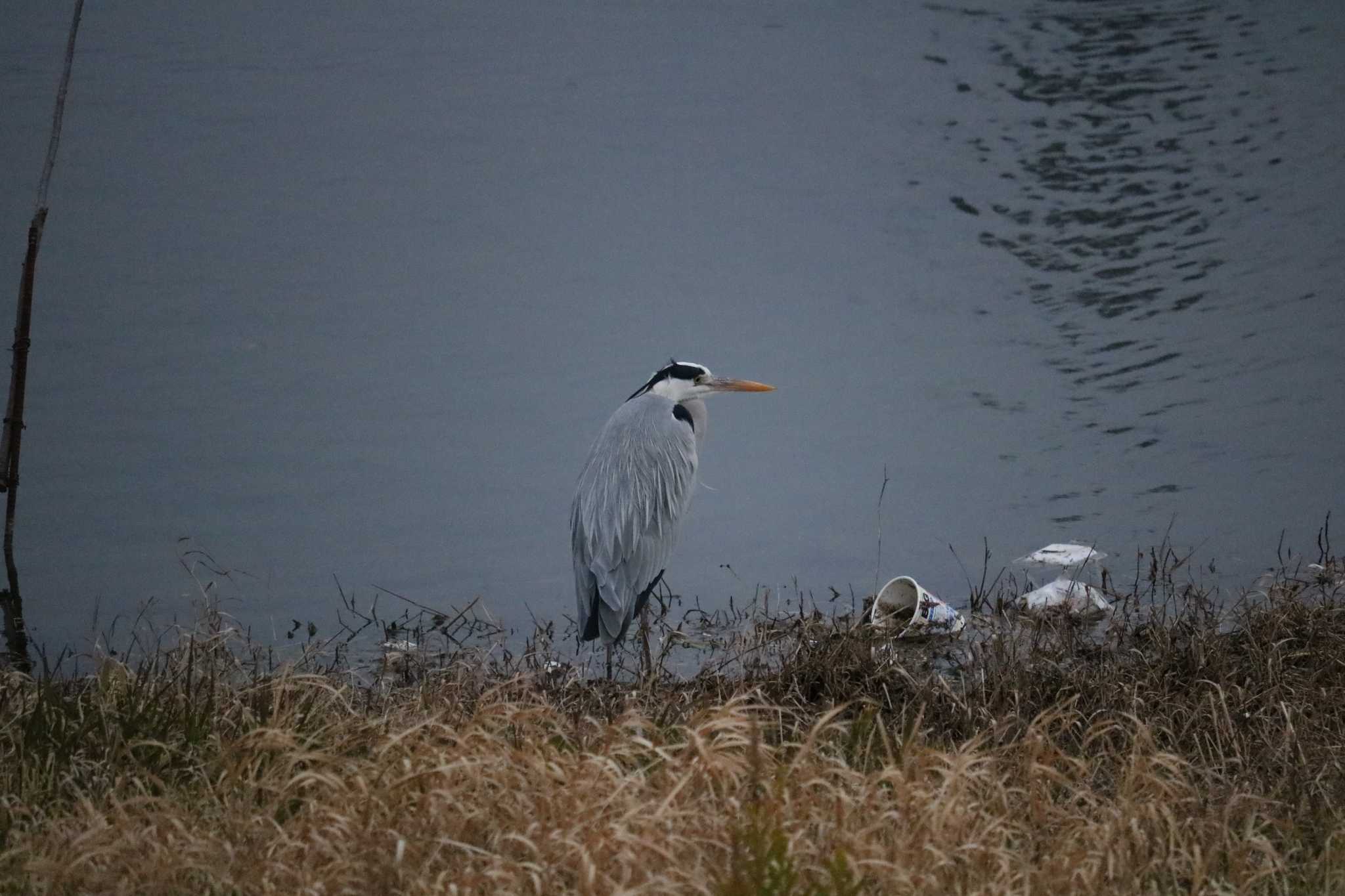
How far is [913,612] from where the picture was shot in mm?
5207

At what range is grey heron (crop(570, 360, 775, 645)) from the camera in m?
5.42

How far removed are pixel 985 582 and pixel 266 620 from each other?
292 cm

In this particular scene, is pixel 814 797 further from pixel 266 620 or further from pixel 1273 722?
pixel 266 620

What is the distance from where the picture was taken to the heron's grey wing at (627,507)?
540 centimetres

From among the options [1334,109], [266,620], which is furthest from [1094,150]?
[266,620]

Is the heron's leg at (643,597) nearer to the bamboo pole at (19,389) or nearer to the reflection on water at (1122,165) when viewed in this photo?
the bamboo pole at (19,389)

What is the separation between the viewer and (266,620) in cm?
602

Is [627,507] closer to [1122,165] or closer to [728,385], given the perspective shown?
[728,385]

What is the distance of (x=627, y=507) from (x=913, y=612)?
1.20m

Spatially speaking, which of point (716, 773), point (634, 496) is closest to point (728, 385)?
point (634, 496)

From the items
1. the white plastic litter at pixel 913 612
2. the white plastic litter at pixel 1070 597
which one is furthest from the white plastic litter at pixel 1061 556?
the white plastic litter at pixel 913 612

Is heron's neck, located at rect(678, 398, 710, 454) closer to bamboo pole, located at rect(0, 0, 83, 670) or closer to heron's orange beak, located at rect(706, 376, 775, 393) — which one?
heron's orange beak, located at rect(706, 376, 775, 393)

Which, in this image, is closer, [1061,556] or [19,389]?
[19,389]

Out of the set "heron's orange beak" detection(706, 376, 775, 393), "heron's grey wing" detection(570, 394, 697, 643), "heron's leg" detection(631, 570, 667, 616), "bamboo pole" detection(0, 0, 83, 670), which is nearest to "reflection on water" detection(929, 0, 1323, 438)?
"heron's orange beak" detection(706, 376, 775, 393)
